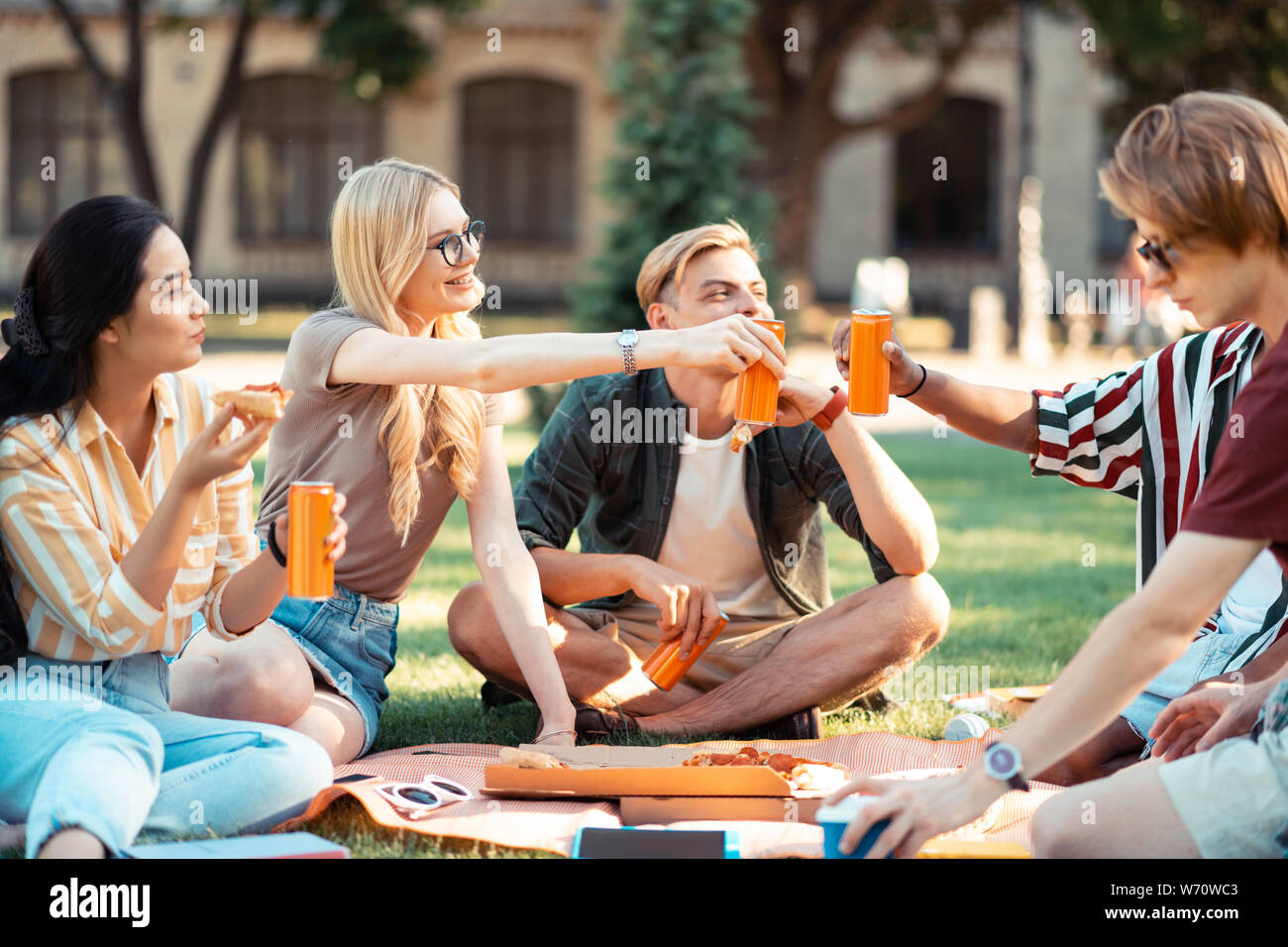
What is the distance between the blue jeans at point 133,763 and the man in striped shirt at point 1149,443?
1.74 metres

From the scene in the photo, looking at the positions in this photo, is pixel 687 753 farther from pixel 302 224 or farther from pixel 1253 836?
pixel 302 224

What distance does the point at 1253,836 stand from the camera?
8.88ft

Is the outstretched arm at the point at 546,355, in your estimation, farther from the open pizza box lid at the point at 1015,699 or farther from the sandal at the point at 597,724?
the open pizza box lid at the point at 1015,699

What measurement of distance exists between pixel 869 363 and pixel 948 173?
2589 cm

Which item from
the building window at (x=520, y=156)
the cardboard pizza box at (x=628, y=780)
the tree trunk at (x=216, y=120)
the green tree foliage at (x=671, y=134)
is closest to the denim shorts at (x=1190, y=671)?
the cardboard pizza box at (x=628, y=780)

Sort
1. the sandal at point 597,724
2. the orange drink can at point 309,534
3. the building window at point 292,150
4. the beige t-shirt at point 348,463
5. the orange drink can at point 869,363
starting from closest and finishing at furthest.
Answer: the orange drink can at point 309,534 → the orange drink can at point 869,363 → the beige t-shirt at point 348,463 → the sandal at point 597,724 → the building window at point 292,150

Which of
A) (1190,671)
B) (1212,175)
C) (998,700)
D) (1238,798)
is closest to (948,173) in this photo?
(998,700)

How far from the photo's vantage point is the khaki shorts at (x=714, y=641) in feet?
15.2

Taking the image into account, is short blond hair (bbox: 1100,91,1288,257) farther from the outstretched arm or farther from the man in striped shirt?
the outstretched arm

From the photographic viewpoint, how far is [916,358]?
19.0 m

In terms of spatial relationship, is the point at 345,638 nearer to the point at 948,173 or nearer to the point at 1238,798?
the point at 1238,798

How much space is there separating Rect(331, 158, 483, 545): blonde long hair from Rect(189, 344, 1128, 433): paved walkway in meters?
9.79

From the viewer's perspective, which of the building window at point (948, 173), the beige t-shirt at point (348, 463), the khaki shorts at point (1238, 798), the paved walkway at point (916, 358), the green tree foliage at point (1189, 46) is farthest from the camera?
the building window at point (948, 173)

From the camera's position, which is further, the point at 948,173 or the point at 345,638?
the point at 948,173
